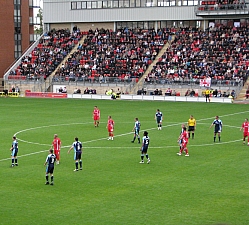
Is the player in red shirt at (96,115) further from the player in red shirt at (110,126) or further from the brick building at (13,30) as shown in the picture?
the brick building at (13,30)

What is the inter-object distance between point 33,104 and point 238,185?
43.9 meters

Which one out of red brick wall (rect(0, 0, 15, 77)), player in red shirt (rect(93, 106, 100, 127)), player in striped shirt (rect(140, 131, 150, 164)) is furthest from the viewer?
red brick wall (rect(0, 0, 15, 77))

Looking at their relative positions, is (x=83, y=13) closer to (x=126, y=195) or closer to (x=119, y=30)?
(x=119, y=30)

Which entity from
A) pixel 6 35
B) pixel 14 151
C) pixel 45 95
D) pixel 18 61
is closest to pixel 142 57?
pixel 45 95

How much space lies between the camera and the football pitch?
1941 centimetres

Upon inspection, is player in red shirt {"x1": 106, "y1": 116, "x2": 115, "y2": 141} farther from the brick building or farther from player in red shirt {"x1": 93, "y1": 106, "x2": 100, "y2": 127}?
the brick building

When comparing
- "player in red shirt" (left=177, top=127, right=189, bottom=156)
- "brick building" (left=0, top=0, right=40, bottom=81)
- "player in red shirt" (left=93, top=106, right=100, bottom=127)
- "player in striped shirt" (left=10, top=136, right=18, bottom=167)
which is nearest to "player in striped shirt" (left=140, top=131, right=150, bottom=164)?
"player in red shirt" (left=177, top=127, right=189, bottom=156)

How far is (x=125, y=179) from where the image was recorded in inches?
987

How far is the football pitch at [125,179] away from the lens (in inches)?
764

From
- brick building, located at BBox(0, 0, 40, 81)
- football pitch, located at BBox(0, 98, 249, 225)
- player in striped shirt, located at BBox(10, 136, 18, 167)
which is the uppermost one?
brick building, located at BBox(0, 0, 40, 81)

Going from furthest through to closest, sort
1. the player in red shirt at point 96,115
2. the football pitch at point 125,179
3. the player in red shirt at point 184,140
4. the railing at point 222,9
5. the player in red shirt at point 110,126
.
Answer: the railing at point 222,9 → the player in red shirt at point 96,115 → the player in red shirt at point 110,126 → the player in red shirt at point 184,140 → the football pitch at point 125,179

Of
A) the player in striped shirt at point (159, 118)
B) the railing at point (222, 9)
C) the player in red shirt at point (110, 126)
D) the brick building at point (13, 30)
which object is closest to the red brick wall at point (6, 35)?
the brick building at point (13, 30)

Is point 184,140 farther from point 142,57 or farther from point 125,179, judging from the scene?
point 142,57

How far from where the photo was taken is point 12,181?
81.0 ft
